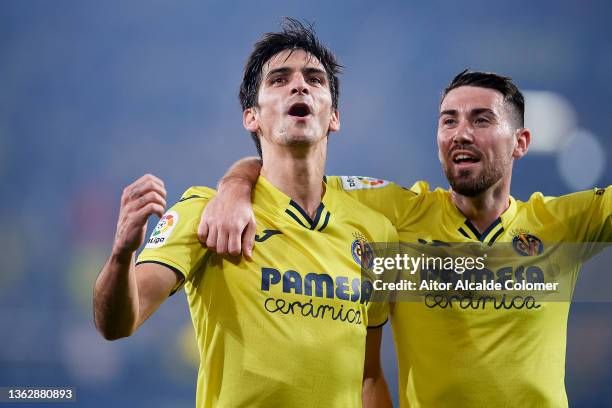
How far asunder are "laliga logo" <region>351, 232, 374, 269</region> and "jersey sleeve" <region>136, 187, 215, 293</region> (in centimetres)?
59

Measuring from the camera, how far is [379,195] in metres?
2.93

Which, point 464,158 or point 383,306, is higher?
point 464,158

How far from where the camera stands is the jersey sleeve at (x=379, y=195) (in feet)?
9.46

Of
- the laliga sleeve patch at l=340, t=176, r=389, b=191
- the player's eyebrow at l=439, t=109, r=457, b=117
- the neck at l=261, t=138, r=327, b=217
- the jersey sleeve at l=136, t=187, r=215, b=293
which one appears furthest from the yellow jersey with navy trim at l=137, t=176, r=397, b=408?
the player's eyebrow at l=439, t=109, r=457, b=117

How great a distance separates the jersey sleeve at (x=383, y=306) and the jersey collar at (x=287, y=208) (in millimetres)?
276

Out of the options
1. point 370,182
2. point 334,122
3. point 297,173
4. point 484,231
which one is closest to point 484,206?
point 484,231

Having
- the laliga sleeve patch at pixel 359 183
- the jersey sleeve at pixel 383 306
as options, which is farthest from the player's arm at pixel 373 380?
the laliga sleeve patch at pixel 359 183

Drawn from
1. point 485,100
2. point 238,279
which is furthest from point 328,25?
point 238,279

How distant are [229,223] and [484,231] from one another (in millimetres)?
1154

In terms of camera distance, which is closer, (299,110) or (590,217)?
(299,110)

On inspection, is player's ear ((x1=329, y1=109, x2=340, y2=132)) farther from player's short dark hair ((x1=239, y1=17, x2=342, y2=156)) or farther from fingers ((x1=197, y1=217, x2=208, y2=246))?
fingers ((x1=197, y1=217, x2=208, y2=246))

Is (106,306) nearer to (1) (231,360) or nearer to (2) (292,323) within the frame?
(1) (231,360)

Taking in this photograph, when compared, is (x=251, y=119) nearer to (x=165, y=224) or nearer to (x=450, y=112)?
(x=165, y=224)

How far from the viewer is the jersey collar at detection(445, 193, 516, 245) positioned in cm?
286
